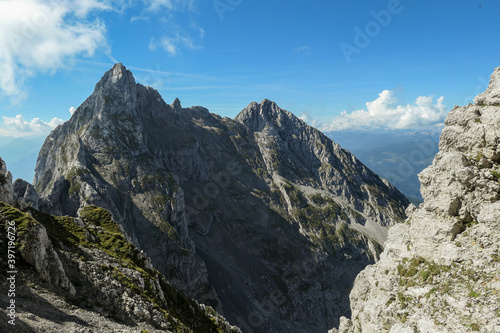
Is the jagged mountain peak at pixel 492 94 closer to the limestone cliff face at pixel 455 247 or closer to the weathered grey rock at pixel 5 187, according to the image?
the limestone cliff face at pixel 455 247

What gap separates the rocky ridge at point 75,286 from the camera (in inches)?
885

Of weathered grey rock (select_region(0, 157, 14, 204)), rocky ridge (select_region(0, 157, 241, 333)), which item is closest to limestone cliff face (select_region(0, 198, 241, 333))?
rocky ridge (select_region(0, 157, 241, 333))

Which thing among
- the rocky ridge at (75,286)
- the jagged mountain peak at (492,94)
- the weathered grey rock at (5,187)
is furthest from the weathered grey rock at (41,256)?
the jagged mountain peak at (492,94)

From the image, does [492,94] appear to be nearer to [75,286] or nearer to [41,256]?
[41,256]

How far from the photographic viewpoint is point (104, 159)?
17100 cm

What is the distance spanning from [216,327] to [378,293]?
29948 mm

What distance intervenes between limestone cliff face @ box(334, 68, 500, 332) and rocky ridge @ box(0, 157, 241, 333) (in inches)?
1112

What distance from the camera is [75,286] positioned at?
29.8m

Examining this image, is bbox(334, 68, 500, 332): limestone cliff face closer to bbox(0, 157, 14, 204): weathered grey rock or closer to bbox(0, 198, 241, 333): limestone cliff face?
bbox(0, 198, 241, 333): limestone cliff face

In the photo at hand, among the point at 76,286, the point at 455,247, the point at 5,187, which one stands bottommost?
the point at 76,286

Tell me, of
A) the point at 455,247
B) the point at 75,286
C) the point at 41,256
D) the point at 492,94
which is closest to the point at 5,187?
the point at 41,256

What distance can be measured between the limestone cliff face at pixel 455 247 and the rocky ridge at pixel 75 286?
1112 inches

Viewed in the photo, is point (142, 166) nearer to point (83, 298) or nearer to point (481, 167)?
point (83, 298)

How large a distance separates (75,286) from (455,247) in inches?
1699
